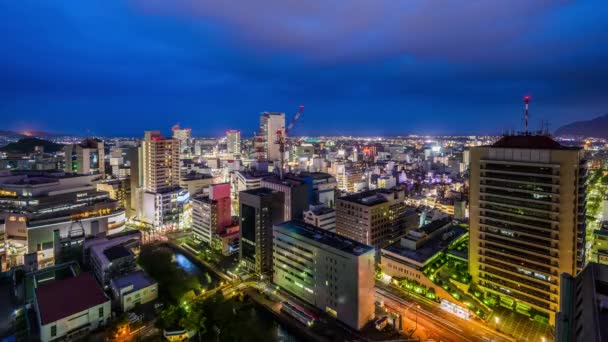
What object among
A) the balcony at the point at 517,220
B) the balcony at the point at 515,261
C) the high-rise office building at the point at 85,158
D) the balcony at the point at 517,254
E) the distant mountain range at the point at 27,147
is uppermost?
the distant mountain range at the point at 27,147

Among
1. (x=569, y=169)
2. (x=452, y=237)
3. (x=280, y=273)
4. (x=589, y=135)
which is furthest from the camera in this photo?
(x=589, y=135)

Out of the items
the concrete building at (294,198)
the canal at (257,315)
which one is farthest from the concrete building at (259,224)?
the concrete building at (294,198)

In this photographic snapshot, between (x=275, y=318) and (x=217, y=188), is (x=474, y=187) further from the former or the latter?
(x=217, y=188)

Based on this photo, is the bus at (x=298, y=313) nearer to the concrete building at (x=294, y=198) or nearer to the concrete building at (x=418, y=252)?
the concrete building at (x=418, y=252)

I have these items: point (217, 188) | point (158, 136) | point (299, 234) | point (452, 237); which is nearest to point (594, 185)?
point (452, 237)

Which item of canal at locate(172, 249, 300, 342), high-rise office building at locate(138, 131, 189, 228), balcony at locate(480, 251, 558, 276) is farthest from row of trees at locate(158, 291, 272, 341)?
high-rise office building at locate(138, 131, 189, 228)

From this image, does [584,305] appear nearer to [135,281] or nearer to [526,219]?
[526,219]
